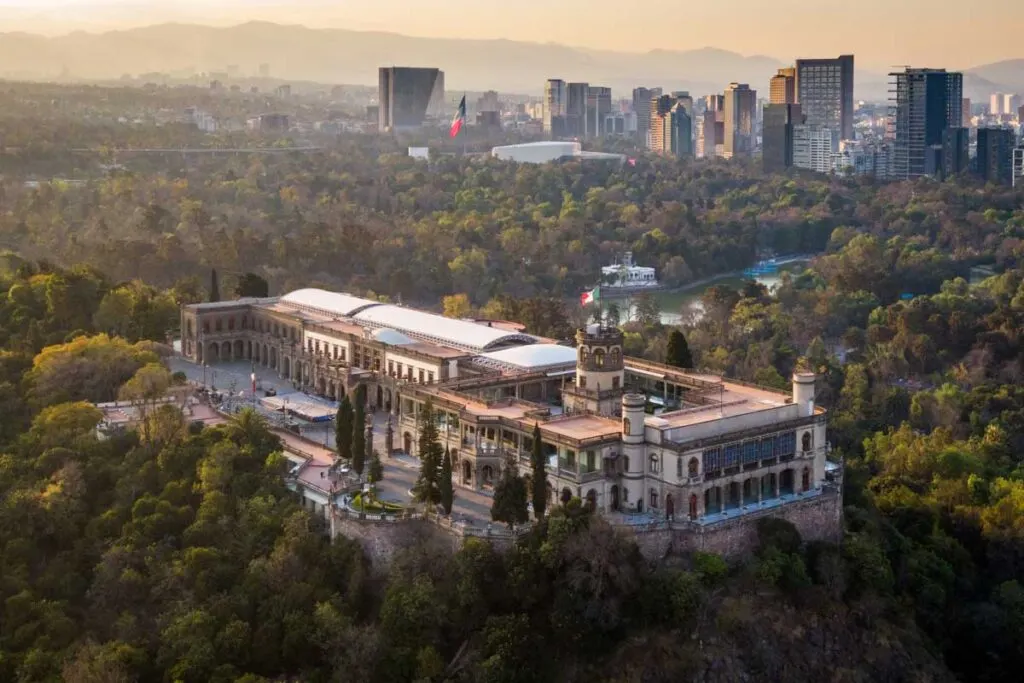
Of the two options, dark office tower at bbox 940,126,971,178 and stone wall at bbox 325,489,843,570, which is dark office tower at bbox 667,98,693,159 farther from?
stone wall at bbox 325,489,843,570

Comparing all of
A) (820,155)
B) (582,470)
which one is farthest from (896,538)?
(820,155)

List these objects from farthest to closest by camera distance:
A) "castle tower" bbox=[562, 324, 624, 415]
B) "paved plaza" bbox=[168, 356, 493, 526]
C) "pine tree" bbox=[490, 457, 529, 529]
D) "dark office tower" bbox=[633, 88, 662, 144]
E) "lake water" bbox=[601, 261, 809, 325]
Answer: "dark office tower" bbox=[633, 88, 662, 144]
"lake water" bbox=[601, 261, 809, 325]
"castle tower" bbox=[562, 324, 624, 415]
"paved plaza" bbox=[168, 356, 493, 526]
"pine tree" bbox=[490, 457, 529, 529]

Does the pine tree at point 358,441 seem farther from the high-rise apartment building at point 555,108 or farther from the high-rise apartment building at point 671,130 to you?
the high-rise apartment building at point 555,108

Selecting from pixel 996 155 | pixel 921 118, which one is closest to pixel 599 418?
pixel 996 155

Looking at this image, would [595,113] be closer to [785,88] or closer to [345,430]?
[785,88]

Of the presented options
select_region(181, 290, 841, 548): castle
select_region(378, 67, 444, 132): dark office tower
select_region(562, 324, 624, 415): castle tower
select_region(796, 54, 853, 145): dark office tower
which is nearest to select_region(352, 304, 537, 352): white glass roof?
select_region(181, 290, 841, 548): castle

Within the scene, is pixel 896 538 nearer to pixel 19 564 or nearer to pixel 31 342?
pixel 19 564

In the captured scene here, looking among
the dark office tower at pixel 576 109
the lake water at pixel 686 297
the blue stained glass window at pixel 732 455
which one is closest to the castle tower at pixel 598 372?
the blue stained glass window at pixel 732 455
